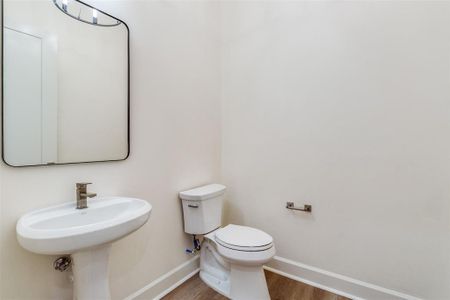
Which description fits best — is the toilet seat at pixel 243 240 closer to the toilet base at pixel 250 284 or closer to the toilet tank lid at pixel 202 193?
the toilet base at pixel 250 284

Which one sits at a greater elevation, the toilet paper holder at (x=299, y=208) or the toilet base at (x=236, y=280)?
the toilet paper holder at (x=299, y=208)

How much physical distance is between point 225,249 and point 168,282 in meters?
0.53

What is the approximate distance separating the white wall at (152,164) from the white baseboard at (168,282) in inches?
1.5

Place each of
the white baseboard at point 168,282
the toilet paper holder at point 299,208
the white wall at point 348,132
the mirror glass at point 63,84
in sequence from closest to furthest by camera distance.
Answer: the mirror glass at point 63,84 < the white wall at point 348,132 < the white baseboard at point 168,282 < the toilet paper holder at point 299,208

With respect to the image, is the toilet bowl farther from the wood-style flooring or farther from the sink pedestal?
the sink pedestal

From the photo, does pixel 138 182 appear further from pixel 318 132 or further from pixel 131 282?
pixel 318 132

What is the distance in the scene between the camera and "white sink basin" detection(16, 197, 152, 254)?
83 cm

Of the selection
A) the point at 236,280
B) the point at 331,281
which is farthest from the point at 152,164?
the point at 331,281

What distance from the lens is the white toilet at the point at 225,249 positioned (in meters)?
1.49

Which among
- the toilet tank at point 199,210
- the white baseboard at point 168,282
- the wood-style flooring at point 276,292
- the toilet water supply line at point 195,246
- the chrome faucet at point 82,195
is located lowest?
the wood-style flooring at point 276,292

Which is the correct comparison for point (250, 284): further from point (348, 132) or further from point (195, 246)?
point (348, 132)

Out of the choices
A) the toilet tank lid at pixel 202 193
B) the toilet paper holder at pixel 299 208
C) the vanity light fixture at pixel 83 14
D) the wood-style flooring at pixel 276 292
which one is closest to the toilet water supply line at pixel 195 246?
the wood-style flooring at pixel 276 292

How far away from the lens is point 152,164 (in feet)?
5.21

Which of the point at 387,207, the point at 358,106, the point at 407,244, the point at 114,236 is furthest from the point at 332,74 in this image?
the point at 114,236
